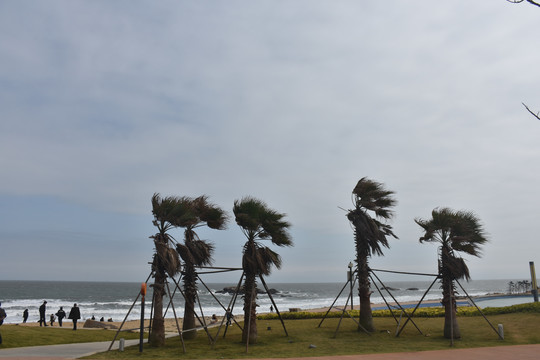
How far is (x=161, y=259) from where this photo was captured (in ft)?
56.3

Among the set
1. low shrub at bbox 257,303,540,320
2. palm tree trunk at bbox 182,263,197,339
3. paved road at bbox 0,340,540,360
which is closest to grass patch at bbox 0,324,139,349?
paved road at bbox 0,340,540,360

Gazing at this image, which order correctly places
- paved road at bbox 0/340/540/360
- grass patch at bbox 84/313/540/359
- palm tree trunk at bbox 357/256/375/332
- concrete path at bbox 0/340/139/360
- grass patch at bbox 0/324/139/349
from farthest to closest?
palm tree trunk at bbox 357/256/375/332 → grass patch at bbox 0/324/139/349 → grass patch at bbox 84/313/540/359 → concrete path at bbox 0/340/139/360 → paved road at bbox 0/340/540/360

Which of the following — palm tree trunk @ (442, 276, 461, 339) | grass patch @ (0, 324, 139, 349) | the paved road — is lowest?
grass patch @ (0, 324, 139, 349)

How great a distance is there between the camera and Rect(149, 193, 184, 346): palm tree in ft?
56.4

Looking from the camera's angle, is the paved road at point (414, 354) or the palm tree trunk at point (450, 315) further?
the palm tree trunk at point (450, 315)

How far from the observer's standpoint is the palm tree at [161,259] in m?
17.2

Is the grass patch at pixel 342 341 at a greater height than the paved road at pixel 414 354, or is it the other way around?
the paved road at pixel 414 354

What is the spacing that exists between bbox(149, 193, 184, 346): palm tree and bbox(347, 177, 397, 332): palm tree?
9.15m

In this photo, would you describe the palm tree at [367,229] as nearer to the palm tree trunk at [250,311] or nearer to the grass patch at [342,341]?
the grass patch at [342,341]

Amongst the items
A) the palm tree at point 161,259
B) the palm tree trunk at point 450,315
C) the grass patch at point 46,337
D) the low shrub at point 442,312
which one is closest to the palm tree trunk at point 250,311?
the palm tree at point 161,259

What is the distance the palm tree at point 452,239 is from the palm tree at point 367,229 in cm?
206

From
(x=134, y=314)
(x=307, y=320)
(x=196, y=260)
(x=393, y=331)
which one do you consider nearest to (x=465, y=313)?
(x=393, y=331)

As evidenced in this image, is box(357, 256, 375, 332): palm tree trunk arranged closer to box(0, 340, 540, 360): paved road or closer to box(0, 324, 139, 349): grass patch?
box(0, 340, 540, 360): paved road

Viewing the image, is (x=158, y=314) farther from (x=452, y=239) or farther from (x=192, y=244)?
(x=452, y=239)
